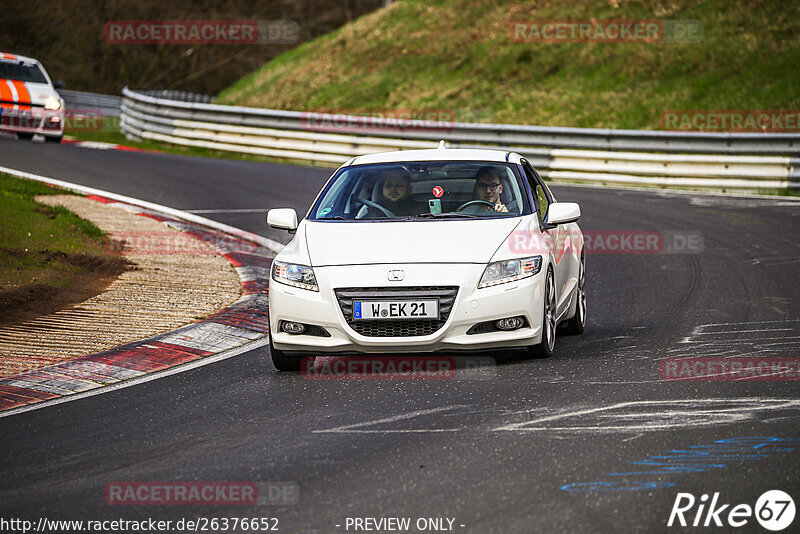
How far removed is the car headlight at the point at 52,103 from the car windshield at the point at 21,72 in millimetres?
758

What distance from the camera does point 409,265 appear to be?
25.6 feet

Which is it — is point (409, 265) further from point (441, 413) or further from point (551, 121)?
point (551, 121)

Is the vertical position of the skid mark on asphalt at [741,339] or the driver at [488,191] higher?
the driver at [488,191]

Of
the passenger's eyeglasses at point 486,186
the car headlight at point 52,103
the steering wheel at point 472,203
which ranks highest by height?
the car headlight at point 52,103

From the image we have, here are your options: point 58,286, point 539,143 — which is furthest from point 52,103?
point 58,286

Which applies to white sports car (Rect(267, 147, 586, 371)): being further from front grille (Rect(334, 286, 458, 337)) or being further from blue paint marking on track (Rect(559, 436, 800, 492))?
blue paint marking on track (Rect(559, 436, 800, 492))

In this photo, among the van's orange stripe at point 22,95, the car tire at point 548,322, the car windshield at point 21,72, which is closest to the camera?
the car tire at point 548,322

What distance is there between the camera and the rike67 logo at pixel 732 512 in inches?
189

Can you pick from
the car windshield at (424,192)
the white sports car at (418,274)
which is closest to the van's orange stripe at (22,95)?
the car windshield at (424,192)

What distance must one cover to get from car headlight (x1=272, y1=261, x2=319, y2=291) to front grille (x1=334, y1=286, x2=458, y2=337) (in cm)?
30

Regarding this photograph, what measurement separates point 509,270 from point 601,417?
66.8 inches

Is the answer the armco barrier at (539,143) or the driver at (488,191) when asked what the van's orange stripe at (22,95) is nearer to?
the armco barrier at (539,143)

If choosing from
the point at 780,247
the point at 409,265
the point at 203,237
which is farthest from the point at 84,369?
the point at 780,247

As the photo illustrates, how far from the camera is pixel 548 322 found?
8.27 meters
